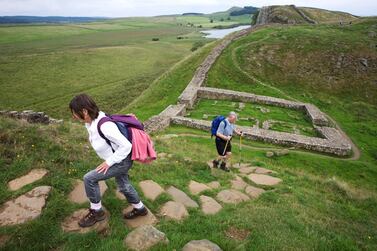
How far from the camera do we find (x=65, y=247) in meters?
6.05

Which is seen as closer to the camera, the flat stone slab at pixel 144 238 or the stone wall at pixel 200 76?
the flat stone slab at pixel 144 238

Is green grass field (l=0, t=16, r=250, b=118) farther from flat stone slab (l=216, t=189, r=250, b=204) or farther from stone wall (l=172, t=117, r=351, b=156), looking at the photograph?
flat stone slab (l=216, t=189, r=250, b=204)

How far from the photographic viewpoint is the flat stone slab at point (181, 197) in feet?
28.8

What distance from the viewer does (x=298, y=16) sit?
85125 mm

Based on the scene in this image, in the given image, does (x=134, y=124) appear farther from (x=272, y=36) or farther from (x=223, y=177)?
(x=272, y=36)

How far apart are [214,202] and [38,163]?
5.43 m

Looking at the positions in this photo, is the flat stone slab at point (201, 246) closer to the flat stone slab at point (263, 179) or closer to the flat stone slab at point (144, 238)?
the flat stone slab at point (144, 238)

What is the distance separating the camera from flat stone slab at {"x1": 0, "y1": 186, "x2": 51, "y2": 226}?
6.66 m

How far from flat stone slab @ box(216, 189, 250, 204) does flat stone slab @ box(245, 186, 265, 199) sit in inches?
17.8

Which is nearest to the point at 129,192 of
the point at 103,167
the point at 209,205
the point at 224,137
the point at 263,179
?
the point at 103,167

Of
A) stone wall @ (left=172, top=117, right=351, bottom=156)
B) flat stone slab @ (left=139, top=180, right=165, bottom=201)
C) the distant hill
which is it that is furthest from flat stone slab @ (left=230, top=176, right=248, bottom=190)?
the distant hill

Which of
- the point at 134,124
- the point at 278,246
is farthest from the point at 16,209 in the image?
the point at 278,246

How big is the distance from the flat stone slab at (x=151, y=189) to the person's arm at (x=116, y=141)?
106 inches

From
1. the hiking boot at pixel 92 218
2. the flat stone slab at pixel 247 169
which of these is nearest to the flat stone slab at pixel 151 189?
the hiking boot at pixel 92 218
